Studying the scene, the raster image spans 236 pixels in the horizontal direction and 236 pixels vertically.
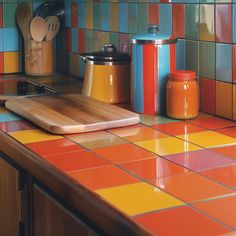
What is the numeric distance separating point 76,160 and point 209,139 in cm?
34

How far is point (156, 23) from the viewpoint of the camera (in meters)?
1.80

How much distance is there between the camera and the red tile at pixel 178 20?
1.67 meters

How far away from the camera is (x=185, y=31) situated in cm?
166

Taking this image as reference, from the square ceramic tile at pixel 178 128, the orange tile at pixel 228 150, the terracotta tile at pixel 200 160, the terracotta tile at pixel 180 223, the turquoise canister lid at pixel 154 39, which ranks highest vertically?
the turquoise canister lid at pixel 154 39

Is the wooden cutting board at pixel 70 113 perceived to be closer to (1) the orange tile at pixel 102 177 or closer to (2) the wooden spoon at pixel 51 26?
(1) the orange tile at pixel 102 177

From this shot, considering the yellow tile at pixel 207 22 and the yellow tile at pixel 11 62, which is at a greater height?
the yellow tile at pixel 207 22

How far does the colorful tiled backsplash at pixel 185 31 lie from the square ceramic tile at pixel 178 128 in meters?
0.13

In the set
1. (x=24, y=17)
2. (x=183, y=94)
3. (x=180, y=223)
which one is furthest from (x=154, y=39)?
(x=24, y=17)

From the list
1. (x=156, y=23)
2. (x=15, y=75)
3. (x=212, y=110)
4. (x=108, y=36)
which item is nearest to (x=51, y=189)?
(x=212, y=110)

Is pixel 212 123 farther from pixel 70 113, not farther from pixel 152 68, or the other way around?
pixel 70 113

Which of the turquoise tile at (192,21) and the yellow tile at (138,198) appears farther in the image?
the turquoise tile at (192,21)

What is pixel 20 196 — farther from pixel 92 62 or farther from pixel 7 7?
pixel 7 7

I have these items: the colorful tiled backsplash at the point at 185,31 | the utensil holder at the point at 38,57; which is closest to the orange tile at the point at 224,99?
the colorful tiled backsplash at the point at 185,31

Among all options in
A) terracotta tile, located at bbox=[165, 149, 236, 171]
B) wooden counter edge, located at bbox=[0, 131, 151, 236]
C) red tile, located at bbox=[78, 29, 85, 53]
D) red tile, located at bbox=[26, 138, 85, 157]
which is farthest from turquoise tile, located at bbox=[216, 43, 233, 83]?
red tile, located at bbox=[78, 29, 85, 53]
